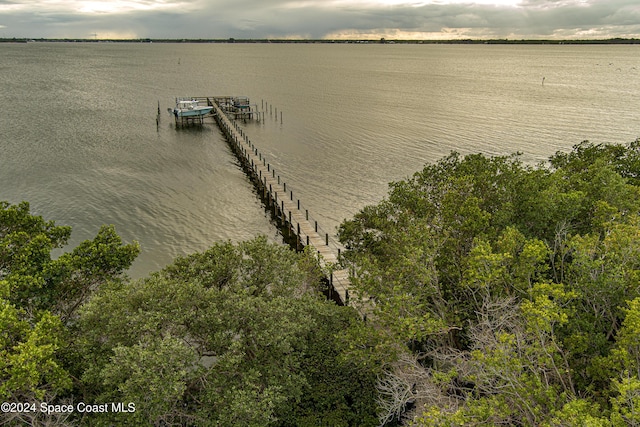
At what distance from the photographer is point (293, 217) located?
35.4 metres

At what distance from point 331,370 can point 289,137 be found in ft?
161

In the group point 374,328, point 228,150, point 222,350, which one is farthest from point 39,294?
point 228,150

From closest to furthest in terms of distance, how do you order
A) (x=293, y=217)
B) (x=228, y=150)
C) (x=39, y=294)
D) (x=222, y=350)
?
1. (x=222, y=350)
2. (x=39, y=294)
3. (x=293, y=217)
4. (x=228, y=150)

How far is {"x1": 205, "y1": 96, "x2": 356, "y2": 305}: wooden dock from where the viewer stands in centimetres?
2553

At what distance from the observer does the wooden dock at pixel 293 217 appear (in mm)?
25531

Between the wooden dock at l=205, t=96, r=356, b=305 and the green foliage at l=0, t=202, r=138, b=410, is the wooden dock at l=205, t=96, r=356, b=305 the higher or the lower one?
the lower one

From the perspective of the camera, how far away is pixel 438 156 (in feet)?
169

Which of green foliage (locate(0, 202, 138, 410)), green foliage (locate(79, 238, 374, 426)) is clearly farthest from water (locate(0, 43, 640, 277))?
green foliage (locate(79, 238, 374, 426))

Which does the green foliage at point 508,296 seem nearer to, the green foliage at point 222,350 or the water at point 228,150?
the green foliage at point 222,350

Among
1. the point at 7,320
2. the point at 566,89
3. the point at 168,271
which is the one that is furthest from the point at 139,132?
the point at 566,89

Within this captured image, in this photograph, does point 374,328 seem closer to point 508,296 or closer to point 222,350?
point 508,296

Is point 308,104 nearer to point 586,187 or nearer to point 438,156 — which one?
point 438,156

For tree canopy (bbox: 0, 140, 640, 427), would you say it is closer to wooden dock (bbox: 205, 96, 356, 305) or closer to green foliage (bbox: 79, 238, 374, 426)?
green foliage (bbox: 79, 238, 374, 426)

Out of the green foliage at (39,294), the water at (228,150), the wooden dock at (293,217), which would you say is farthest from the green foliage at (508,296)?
the water at (228,150)
